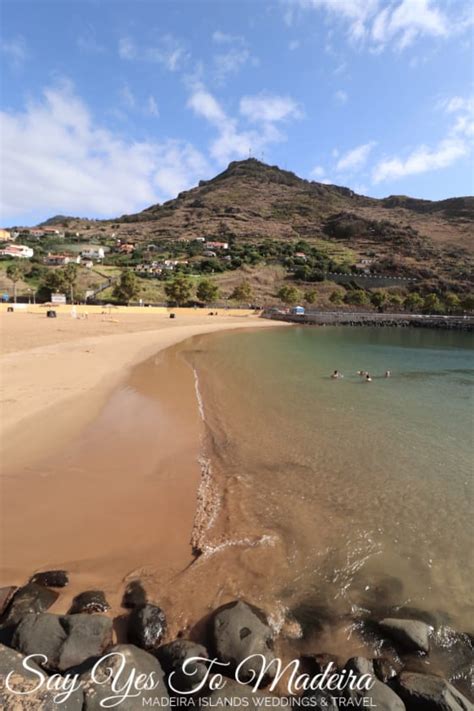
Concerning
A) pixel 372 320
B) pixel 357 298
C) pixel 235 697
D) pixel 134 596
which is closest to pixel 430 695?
pixel 235 697

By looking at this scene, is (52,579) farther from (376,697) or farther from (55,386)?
(55,386)

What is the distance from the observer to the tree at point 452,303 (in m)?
89.3

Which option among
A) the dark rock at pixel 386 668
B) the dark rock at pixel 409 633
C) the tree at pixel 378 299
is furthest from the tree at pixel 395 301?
the dark rock at pixel 386 668

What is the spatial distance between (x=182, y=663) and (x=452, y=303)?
340 feet

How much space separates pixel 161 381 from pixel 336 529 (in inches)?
519

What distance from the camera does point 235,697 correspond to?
372 centimetres

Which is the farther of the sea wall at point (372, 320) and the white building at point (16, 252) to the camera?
the white building at point (16, 252)

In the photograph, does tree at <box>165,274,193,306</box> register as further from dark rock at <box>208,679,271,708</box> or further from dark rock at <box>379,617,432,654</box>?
dark rock at <box>208,679,271,708</box>

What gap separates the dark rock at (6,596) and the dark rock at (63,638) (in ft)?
2.24

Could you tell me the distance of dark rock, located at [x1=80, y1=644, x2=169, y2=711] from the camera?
3.46 meters

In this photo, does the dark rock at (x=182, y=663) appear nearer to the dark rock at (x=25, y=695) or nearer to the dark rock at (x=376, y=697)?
the dark rock at (x=25, y=695)

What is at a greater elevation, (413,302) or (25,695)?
(413,302)

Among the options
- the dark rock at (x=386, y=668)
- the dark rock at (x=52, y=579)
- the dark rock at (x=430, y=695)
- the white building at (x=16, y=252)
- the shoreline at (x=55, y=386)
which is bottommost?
the dark rock at (x=386, y=668)

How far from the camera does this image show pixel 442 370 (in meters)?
27.8
